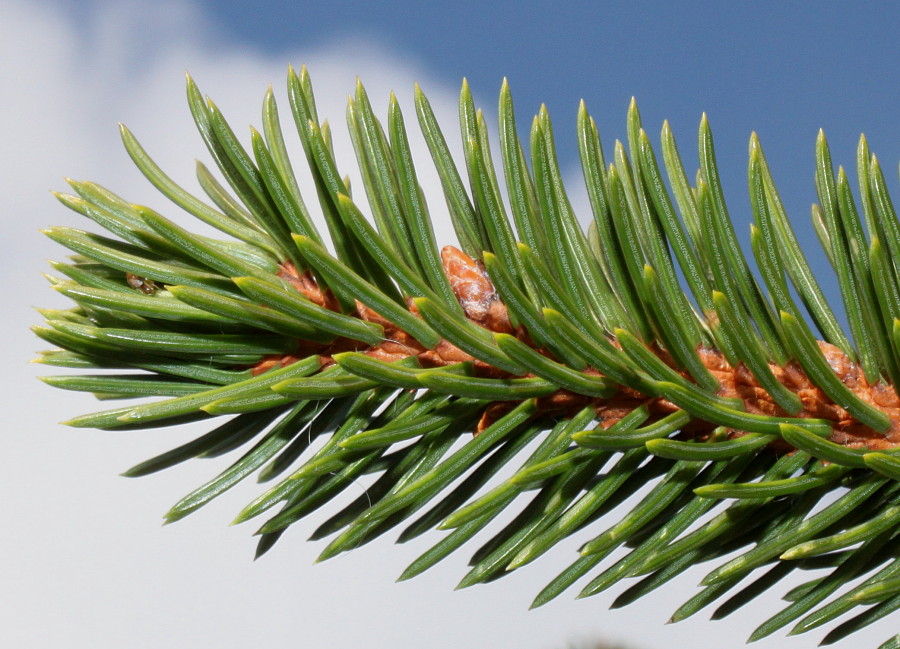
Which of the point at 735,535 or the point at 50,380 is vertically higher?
the point at 50,380

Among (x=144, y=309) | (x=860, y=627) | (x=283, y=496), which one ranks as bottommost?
(x=860, y=627)

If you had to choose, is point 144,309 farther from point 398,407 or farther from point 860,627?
point 860,627

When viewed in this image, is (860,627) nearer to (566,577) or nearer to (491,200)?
(566,577)

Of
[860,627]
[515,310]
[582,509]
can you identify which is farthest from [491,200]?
[860,627]

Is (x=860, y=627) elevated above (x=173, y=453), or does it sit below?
below

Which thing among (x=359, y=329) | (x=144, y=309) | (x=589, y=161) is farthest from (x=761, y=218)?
(x=144, y=309)

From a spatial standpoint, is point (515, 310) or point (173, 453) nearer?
point (515, 310)
